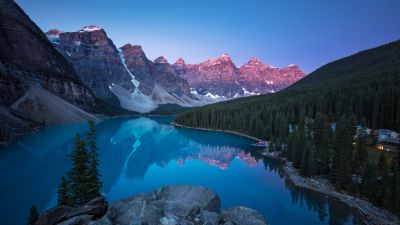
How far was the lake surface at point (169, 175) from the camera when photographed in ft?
135

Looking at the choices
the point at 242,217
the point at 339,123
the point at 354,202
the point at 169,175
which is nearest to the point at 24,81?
the point at 169,175

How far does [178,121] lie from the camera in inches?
6831

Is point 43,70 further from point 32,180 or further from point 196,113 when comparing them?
point 32,180

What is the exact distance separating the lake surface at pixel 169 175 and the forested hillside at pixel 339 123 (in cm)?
610

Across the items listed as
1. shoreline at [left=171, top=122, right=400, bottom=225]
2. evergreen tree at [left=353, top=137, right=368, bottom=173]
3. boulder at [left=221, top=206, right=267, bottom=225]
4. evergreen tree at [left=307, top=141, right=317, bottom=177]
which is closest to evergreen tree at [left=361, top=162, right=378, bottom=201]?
shoreline at [left=171, top=122, right=400, bottom=225]

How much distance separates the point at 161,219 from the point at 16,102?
14580 centimetres

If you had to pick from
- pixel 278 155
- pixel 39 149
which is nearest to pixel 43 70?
pixel 39 149

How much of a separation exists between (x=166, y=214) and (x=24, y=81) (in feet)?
557

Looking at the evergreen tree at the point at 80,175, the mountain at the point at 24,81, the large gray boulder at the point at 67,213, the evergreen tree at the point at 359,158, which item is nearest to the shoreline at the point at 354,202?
the evergreen tree at the point at 359,158

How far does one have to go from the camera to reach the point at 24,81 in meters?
→ 156

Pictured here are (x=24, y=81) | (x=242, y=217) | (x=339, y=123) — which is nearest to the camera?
(x=242, y=217)

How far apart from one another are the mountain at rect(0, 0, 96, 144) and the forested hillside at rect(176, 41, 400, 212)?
73120 mm

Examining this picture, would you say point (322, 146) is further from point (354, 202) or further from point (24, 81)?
point (24, 81)

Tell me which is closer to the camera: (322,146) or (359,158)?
(359,158)
